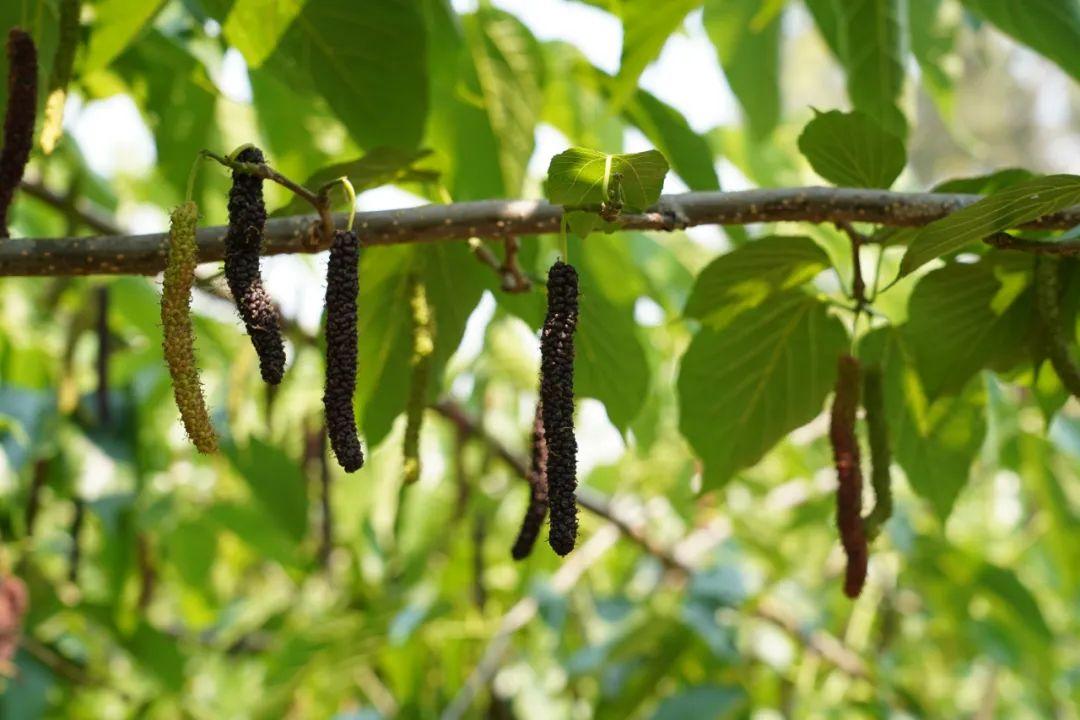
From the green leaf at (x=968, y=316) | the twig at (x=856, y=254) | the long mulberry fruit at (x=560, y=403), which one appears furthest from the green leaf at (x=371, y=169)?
the green leaf at (x=968, y=316)

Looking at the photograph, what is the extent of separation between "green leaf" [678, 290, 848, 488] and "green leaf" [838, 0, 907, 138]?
14.6 inches

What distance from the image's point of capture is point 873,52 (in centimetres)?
151

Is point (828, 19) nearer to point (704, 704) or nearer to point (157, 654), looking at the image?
point (704, 704)

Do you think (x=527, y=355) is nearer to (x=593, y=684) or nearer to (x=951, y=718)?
(x=593, y=684)

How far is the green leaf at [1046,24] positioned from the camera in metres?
1.29

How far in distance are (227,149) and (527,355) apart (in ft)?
2.52

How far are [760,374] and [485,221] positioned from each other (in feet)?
1.27

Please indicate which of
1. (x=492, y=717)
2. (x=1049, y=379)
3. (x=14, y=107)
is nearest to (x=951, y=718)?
(x=492, y=717)

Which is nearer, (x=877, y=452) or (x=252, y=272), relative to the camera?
(x=252, y=272)

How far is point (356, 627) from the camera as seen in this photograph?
7.64 ft

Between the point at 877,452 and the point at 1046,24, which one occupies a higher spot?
the point at 1046,24

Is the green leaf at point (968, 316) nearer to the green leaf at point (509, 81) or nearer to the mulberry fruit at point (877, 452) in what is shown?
the mulberry fruit at point (877, 452)

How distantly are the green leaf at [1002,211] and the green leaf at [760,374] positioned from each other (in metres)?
0.31

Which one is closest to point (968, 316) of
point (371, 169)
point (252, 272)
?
point (371, 169)
